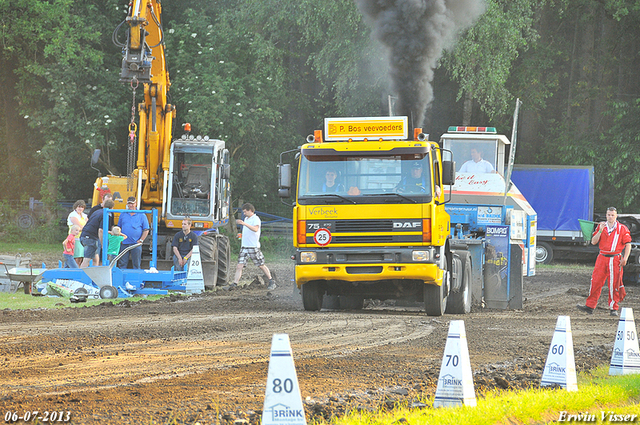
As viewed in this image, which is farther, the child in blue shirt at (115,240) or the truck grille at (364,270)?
the child in blue shirt at (115,240)

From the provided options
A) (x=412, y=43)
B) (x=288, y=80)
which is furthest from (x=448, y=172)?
(x=288, y=80)

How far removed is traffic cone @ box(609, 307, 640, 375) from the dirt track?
1.58 ft

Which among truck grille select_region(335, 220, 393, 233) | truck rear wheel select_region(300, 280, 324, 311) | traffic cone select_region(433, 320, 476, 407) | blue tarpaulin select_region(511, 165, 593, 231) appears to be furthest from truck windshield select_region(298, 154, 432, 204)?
blue tarpaulin select_region(511, 165, 593, 231)

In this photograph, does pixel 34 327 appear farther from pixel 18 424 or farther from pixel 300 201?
pixel 18 424

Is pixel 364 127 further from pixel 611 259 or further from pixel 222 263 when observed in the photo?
pixel 222 263

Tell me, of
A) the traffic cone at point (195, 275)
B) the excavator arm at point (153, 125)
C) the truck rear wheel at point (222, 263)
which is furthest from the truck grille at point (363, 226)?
the truck rear wheel at point (222, 263)

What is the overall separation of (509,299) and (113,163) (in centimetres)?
2142

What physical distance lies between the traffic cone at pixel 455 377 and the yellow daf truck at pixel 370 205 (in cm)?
632

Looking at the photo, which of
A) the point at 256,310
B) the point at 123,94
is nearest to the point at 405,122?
the point at 256,310

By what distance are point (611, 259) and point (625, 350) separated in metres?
6.77

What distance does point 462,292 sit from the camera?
14.4 m

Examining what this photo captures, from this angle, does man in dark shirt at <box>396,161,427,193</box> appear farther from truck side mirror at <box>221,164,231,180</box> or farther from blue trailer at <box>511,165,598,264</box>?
blue trailer at <box>511,165,598,264</box>

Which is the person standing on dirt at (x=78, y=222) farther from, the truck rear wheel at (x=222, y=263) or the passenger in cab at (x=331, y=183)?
the passenger in cab at (x=331, y=183)

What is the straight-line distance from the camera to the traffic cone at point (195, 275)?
1609cm
